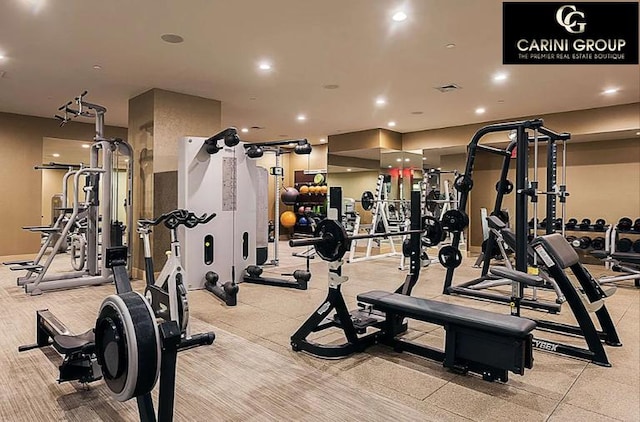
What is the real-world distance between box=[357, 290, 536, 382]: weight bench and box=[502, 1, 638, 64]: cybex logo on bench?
8.79ft

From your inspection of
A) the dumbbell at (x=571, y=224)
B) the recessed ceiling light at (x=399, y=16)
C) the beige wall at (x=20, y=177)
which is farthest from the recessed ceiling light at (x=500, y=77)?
the beige wall at (x=20, y=177)

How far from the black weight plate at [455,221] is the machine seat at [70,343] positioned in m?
3.79

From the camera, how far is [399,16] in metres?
3.72

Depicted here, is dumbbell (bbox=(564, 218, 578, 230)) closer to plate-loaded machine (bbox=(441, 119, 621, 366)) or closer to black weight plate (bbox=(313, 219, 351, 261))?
plate-loaded machine (bbox=(441, 119, 621, 366))

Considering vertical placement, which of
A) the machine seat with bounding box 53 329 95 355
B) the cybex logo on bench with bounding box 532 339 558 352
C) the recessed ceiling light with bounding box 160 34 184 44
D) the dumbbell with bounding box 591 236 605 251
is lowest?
the cybex logo on bench with bounding box 532 339 558 352

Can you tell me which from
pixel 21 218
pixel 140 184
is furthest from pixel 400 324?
pixel 21 218

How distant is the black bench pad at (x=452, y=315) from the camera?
253cm

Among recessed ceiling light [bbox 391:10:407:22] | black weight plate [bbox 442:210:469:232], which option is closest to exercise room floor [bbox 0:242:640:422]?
black weight plate [bbox 442:210:469:232]

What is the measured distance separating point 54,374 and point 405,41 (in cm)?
428

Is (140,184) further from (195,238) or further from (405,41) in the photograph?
(405,41)

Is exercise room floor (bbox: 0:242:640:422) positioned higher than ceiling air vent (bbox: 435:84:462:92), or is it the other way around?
ceiling air vent (bbox: 435:84:462:92)

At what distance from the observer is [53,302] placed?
470cm

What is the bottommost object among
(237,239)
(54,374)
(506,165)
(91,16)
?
(54,374)

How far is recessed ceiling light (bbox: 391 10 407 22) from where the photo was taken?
12.0ft
